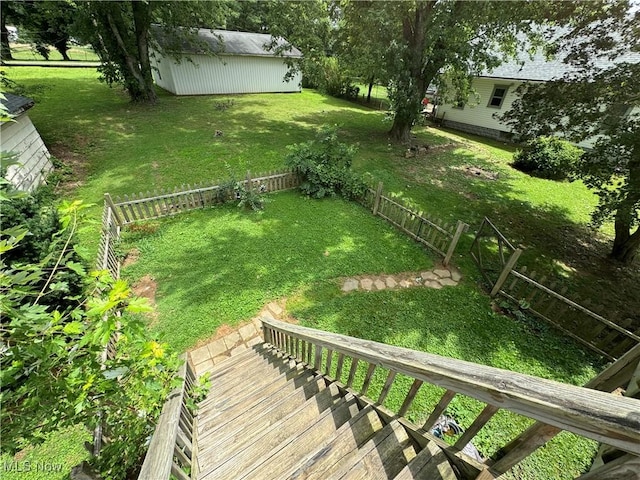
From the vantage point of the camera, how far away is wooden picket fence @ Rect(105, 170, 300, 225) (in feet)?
22.2

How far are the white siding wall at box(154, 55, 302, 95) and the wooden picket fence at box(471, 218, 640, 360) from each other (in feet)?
71.8

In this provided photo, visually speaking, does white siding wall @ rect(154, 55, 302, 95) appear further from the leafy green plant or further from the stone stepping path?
the stone stepping path

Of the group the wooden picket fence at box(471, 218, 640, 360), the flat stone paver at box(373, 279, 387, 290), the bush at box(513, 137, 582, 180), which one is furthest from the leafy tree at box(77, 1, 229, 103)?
the wooden picket fence at box(471, 218, 640, 360)

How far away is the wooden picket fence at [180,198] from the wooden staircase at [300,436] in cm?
540

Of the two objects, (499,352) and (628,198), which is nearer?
(499,352)

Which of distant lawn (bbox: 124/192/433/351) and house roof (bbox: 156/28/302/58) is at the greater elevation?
house roof (bbox: 156/28/302/58)

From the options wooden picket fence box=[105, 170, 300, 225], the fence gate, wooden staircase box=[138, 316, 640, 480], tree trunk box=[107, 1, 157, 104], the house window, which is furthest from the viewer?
the house window

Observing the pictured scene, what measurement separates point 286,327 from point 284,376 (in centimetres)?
60

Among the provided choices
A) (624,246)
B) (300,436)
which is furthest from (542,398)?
(624,246)

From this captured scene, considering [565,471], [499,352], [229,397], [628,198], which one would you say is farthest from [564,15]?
[229,397]

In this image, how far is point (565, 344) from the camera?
16.0 feet

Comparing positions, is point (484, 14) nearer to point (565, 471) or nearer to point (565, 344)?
point (565, 344)

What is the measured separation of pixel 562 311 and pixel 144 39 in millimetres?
21777

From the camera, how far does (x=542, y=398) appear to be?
0.99 metres
